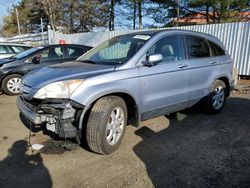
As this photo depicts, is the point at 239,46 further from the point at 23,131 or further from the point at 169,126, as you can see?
the point at 23,131

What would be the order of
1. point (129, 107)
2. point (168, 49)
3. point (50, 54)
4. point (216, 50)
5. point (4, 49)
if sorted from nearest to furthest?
1. point (129, 107)
2. point (168, 49)
3. point (216, 50)
4. point (50, 54)
5. point (4, 49)

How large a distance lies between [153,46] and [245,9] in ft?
45.3

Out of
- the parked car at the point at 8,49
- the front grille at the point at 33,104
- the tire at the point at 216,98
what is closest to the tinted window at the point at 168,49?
the tire at the point at 216,98

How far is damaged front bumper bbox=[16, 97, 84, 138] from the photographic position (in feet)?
10.0

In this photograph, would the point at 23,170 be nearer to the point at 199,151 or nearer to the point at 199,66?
the point at 199,151

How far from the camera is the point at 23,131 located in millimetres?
4293

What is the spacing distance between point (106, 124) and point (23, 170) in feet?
4.00

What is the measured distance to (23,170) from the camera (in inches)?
119

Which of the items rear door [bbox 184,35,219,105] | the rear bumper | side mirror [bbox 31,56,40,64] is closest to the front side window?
side mirror [bbox 31,56,40,64]

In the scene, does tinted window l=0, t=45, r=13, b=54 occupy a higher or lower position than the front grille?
higher

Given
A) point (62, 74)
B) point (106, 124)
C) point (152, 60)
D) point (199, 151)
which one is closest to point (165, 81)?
point (152, 60)

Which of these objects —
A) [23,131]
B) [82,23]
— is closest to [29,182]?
[23,131]

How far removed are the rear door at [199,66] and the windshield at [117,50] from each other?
1.07m

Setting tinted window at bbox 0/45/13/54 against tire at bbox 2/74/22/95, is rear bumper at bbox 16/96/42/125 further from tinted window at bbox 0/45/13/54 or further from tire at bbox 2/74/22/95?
tinted window at bbox 0/45/13/54
